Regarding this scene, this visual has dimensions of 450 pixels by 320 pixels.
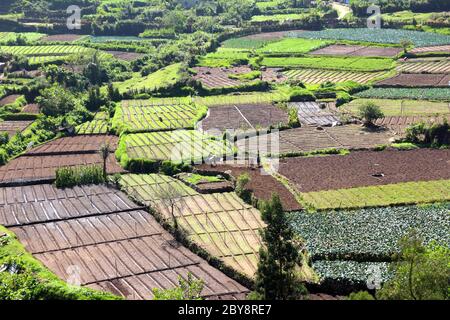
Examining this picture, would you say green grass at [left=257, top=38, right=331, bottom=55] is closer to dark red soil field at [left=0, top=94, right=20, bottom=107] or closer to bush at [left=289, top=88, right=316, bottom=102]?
bush at [left=289, top=88, right=316, bottom=102]

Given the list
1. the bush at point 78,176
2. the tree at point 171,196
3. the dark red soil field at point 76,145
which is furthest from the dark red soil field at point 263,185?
the dark red soil field at point 76,145

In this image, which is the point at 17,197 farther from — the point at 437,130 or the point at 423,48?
the point at 423,48

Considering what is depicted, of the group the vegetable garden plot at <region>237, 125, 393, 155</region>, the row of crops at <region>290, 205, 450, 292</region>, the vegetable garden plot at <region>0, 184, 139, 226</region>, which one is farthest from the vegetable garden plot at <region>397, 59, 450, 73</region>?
the vegetable garden plot at <region>0, 184, 139, 226</region>

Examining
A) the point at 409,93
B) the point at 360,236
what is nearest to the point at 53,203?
the point at 360,236

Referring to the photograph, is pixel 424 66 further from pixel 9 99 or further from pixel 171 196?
pixel 171 196

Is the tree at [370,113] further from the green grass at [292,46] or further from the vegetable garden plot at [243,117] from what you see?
the green grass at [292,46]

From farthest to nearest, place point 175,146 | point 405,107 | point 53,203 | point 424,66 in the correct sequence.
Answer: point 424,66 < point 405,107 < point 175,146 < point 53,203
